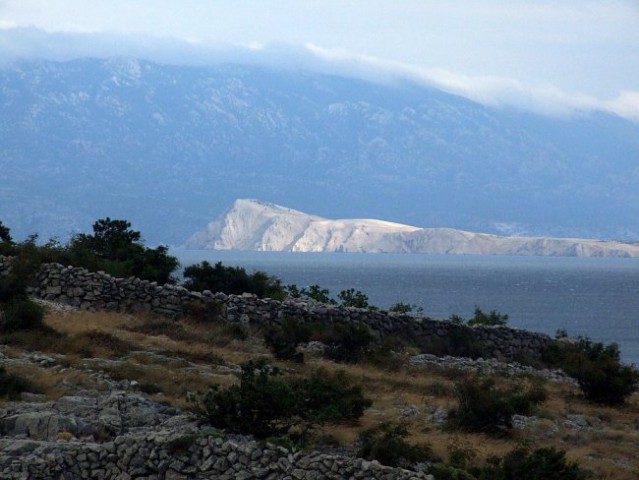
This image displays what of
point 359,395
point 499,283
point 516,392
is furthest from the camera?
point 499,283

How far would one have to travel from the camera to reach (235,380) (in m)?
24.3

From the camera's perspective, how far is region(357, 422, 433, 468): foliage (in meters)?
18.1

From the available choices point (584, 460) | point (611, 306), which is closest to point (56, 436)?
point (584, 460)

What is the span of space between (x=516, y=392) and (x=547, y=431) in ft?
9.67

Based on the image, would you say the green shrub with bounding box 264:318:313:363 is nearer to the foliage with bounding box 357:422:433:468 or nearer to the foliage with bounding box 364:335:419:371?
the foliage with bounding box 364:335:419:371

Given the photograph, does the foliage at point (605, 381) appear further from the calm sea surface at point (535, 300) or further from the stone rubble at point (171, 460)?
the calm sea surface at point (535, 300)

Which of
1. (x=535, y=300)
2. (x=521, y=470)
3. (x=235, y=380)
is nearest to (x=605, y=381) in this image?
(x=235, y=380)

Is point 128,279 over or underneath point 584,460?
over

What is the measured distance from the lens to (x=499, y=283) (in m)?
182

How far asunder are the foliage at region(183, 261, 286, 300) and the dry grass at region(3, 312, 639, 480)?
694cm

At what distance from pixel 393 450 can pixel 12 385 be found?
7.23m

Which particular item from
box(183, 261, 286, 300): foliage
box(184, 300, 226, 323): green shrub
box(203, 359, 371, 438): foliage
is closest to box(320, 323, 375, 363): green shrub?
box(184, 300, 226, 323): green shrub

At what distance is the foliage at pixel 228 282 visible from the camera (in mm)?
40188

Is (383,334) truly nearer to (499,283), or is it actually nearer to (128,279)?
(128,279)
